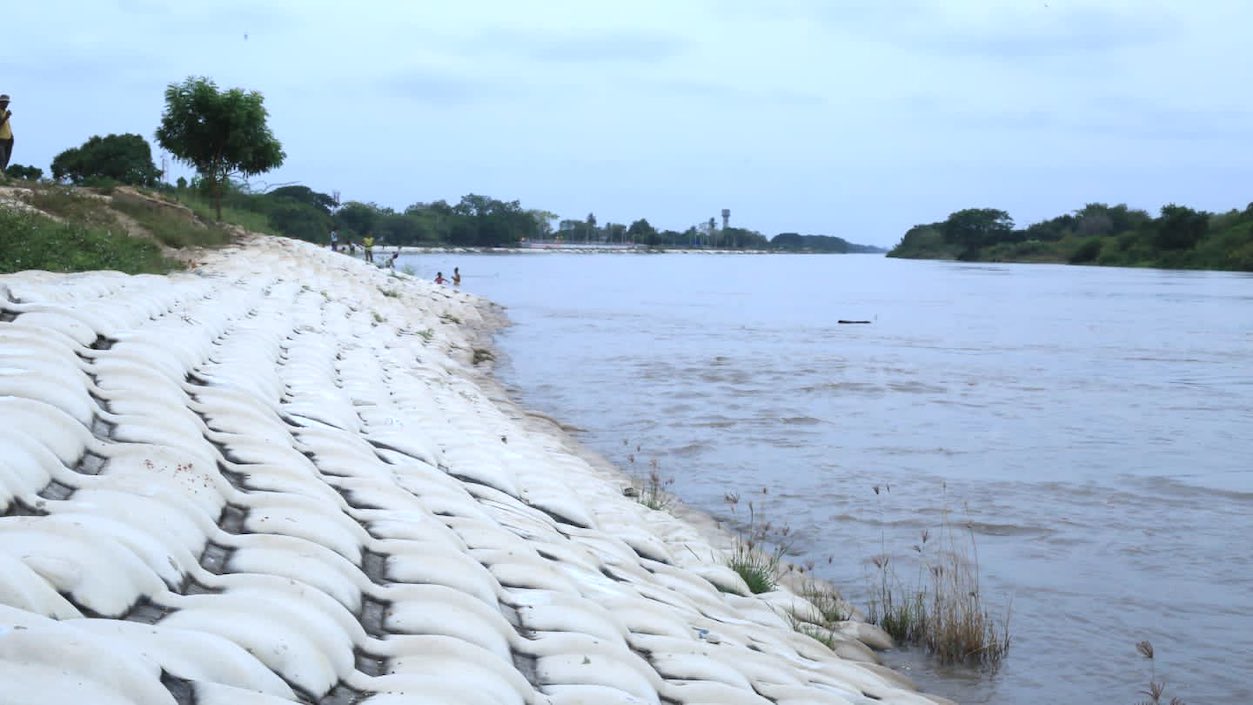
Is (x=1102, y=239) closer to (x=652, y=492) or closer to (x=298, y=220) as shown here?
(x=298, y=220)

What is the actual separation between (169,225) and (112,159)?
20.2 m

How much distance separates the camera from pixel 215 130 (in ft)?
88.7

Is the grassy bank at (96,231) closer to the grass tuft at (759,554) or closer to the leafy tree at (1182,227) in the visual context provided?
the grass tuft at (759,554)

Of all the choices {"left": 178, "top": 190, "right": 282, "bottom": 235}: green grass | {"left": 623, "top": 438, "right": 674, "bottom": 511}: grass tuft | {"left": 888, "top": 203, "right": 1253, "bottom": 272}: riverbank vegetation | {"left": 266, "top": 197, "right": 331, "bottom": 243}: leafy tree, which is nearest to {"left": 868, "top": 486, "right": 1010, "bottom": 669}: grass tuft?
{"left": 623, "top": 438, "right": 674, "bottom": 511}: grass tuft

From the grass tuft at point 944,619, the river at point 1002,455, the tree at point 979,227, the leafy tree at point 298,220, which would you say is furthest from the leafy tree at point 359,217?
the grass tuft at point 944,619

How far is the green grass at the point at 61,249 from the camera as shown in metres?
9.21

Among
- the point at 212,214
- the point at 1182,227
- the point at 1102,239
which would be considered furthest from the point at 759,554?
the point at 1102,239

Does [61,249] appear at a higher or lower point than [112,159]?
lower

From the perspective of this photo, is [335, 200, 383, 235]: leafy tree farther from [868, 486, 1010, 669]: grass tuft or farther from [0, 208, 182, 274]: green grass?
[868, 486, 1010, 669]: grass tuft

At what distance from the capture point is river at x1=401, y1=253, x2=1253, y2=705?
582 cm

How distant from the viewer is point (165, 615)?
2.81 m

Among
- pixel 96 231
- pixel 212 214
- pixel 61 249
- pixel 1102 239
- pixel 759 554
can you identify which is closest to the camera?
pixel 759 554

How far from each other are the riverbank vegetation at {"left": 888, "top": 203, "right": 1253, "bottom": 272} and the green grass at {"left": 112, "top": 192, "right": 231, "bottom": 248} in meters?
64.8

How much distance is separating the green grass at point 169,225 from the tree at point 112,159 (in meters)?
15.0
